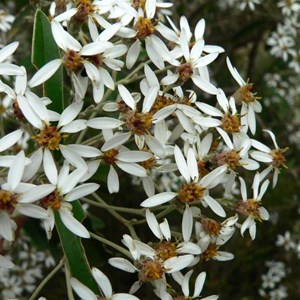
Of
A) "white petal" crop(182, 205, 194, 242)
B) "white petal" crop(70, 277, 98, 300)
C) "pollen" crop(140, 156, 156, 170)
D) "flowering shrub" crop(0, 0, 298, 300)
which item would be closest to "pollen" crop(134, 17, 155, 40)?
"flowering shrub" crop(0, 0, 298, 300)

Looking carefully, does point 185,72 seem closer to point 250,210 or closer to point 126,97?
point 126,97


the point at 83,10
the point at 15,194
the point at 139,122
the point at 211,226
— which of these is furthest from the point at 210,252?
the point at 83,10

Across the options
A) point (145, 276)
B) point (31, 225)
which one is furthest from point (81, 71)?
point (31, 225)

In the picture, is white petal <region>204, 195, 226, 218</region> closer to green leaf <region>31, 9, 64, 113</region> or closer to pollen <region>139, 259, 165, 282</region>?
pollen <region>139, 259, 165, 282</region>

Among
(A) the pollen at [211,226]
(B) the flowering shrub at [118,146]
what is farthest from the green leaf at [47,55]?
(A) the pollen at [211,226]

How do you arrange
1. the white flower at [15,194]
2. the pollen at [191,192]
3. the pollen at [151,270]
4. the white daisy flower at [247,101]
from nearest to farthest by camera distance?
the white flower at [15,194]
the pollen at [151,270]
the pollen at [191,192]
the white daisy flower at [247,101]

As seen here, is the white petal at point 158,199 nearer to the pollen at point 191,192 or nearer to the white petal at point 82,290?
the pollen at point 191,192
